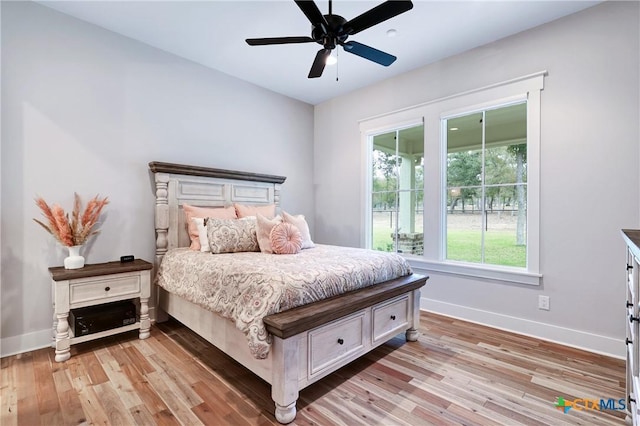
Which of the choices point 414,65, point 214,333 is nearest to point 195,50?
point 414,65

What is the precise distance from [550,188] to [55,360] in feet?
14.3

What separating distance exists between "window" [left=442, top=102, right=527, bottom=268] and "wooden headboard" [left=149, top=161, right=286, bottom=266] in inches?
92.7

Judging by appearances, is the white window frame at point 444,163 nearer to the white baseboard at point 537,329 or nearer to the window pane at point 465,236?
the window pane at point 465,236

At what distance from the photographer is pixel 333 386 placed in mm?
1979

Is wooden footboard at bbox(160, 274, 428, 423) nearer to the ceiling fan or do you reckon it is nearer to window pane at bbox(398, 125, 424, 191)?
window pane at bbox(398, 125, 424, 191)

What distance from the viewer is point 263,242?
9.24 ft

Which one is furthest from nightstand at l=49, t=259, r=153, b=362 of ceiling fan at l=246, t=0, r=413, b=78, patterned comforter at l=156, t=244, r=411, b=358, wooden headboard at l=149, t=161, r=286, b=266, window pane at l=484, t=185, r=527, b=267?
window pane at l=484, t=185, r=527, b=267

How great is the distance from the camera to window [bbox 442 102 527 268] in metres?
2.98

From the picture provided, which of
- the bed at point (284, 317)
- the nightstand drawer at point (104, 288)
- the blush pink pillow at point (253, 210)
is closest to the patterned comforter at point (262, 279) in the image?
the bed at point (284, 317)

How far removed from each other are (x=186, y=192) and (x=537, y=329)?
3.75 meters

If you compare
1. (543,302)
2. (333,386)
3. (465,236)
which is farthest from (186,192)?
(543,302)

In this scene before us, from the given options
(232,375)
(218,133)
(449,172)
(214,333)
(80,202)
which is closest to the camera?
(232,375)

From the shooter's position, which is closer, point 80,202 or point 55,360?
point 55,360

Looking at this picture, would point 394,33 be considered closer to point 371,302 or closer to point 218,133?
point 218,133
